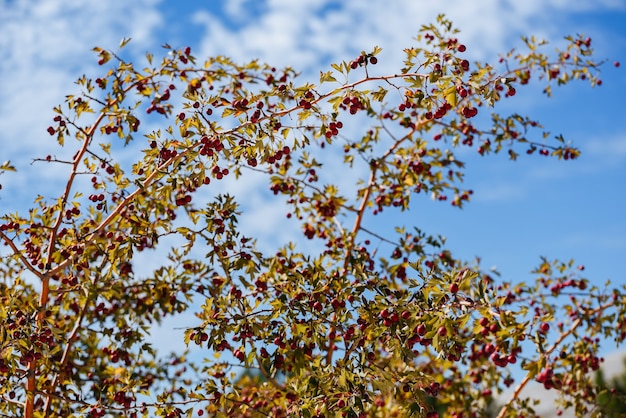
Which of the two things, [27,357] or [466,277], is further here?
[27,357]

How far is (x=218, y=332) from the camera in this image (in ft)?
15.4

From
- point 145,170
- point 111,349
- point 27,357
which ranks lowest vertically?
point 27,357

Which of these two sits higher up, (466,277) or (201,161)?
(201,161)

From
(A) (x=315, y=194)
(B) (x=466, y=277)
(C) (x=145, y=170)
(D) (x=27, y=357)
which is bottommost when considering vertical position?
(B) (x=466, y=277)

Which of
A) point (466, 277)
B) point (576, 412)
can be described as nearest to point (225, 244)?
point (466, 277)

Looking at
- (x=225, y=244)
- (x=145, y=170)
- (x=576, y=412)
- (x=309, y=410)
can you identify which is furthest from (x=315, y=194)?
(x=576, y=412)

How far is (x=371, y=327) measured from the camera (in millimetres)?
4551

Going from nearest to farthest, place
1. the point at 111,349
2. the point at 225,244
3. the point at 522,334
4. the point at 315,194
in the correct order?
the point at 522,334, the point at 225,244, the point at 111,349, the point at 315,194

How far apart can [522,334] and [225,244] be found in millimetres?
2340

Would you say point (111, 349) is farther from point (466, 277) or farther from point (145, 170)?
point (466, 277)

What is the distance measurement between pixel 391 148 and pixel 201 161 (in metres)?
2.49

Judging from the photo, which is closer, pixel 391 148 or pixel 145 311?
pixel 145 311

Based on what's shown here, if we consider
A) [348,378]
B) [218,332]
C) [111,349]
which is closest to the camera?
[348,378]

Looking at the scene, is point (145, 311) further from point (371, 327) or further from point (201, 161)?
point (371, 327)
